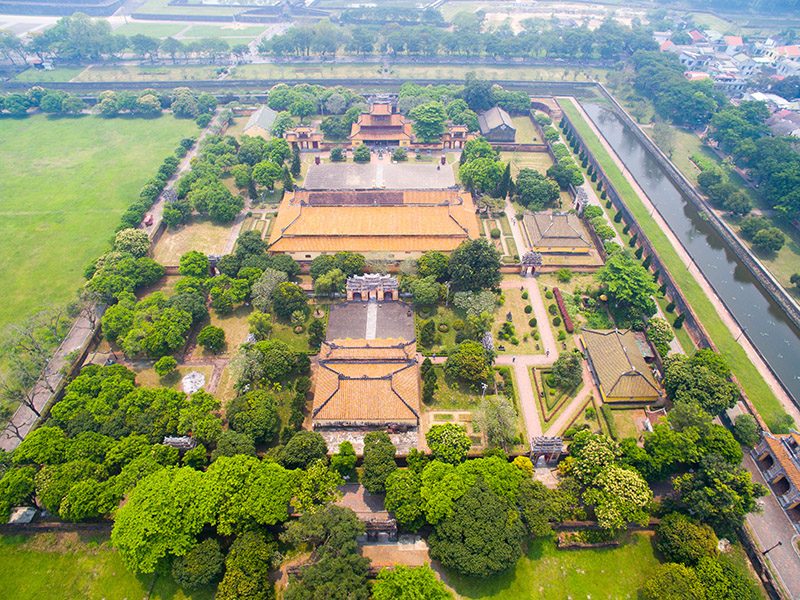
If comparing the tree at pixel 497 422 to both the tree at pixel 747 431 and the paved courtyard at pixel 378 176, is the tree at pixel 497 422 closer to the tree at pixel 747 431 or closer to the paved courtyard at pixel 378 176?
the tree at pixel 747 431

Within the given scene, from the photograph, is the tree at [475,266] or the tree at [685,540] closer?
the tree at [685,540]

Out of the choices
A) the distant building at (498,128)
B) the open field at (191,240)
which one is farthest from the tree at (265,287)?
the distant building at (498,128)

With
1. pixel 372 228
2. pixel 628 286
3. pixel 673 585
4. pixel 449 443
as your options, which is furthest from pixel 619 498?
pixel 372 228

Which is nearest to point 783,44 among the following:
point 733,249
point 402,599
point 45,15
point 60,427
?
point 733,249

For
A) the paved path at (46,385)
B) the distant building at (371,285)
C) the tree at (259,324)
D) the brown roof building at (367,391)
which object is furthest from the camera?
the distant building at (371,285)

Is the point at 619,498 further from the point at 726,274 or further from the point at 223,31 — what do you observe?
the point at 223,31

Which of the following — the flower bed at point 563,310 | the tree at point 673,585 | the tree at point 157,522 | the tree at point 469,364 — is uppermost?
the flower bed at point 563,310

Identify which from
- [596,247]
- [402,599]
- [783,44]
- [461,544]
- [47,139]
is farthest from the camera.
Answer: [783,44]

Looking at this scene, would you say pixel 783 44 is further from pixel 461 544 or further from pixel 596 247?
pixel 461 544
